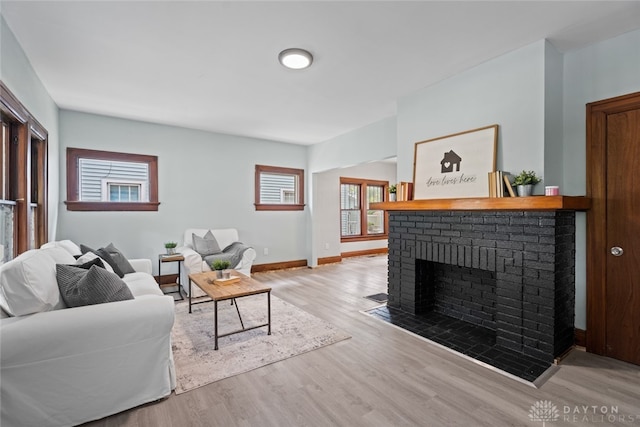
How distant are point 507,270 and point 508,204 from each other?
0.60 m

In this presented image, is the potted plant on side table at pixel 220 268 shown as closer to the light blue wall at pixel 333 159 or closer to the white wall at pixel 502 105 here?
the white wall at pixel 502 105

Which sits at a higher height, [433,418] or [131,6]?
[131,6]

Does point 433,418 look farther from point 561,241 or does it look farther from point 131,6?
point 131,6

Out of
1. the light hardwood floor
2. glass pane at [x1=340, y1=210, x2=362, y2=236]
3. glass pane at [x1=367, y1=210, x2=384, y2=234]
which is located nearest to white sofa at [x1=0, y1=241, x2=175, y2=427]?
the light hardwood floor

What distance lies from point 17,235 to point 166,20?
2.36m

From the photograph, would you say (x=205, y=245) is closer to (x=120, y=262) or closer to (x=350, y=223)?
(x=120, y=262)

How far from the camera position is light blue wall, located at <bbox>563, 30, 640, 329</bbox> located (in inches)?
96.5

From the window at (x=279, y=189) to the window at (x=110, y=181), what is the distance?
1.84 m

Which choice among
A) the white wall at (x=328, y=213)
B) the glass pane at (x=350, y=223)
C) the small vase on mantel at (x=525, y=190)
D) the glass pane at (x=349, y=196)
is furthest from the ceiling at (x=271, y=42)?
→ the glass pane at (x=350, y=223)

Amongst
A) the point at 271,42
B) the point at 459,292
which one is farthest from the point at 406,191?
the point at 271,42

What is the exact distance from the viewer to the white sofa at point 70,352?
1.59 meters

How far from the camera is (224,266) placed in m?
3.20

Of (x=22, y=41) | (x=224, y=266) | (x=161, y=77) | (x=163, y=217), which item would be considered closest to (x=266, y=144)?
(x=163, y=217)

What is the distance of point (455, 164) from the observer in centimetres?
304
